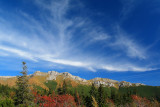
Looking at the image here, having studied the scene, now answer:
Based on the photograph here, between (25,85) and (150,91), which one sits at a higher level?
(150,91)

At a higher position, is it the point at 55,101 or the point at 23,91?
the point at 23,91

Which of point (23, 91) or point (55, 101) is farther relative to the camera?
point (55, 101)

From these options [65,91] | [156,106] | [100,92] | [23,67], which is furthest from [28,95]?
[65,91]

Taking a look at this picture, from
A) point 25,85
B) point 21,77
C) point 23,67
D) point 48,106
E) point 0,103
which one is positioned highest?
point 23,67

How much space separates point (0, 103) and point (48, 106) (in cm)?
3767

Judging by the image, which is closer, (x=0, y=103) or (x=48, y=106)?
(x=0, y=103)

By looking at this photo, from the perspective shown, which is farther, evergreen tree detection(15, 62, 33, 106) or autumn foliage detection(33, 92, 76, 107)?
autumn foliage detection(33, 92, 76, 107)

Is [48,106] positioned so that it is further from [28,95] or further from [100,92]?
[100,92]

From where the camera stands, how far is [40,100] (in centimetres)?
5922

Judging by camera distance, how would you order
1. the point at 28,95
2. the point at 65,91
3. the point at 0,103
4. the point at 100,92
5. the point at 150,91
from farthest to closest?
the point at 150,91
the point at 65,91
the point at 100,92
the point at 28,95
the point at 0,103

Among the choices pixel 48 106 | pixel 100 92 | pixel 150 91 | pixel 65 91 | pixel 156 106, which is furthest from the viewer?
pixel 150 91

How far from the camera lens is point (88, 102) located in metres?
57.2

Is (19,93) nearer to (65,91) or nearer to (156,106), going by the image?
(156,106)

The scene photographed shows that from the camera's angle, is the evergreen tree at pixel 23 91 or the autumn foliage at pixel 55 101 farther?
the autumn foliage at pixel 55 101
